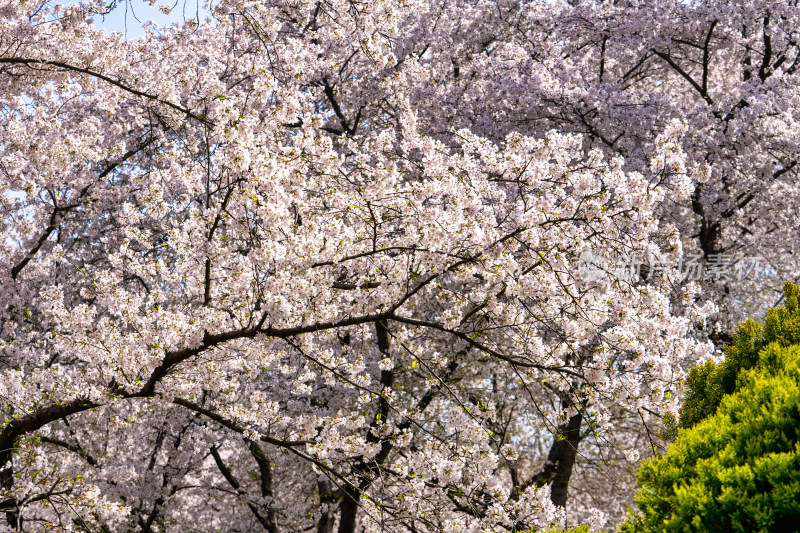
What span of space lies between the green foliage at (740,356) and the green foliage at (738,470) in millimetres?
453

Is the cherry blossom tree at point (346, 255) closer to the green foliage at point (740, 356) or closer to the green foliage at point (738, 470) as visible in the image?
the green foliage at point (740, 356)

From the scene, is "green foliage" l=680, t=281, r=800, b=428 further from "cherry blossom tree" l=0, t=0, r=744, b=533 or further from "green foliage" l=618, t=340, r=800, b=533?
"cherry blossom tree" l=0, t=0, r=744, b=533

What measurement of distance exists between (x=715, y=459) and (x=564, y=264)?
2.99 m

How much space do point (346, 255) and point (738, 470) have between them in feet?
14.1

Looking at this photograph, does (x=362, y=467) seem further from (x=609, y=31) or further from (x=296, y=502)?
(x=609, y=31)

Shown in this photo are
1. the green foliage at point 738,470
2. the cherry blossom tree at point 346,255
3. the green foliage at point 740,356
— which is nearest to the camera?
the green foliage at point 738,470

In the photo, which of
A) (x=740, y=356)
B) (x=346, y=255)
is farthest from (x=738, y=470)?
(x=346, y=255)

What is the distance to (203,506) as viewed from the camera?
14914 mm

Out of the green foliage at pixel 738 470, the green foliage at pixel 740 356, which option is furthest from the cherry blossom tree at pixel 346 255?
the green foliage at pixel 738 470

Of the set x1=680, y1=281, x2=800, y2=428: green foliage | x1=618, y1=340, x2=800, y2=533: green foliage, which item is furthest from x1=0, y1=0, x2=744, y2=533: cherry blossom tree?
x1=618, y1=340, x2=800, y2=533: green foliage

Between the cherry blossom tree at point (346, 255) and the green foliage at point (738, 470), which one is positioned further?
the cherry blossom tree at point (346, 255)

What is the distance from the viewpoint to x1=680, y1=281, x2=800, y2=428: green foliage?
4.85m

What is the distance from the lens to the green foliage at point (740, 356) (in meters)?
4.85

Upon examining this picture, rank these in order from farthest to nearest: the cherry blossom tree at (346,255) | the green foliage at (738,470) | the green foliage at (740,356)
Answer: the cherry blossom tree at (346,255), the green foliage at (740,356), the green foliage at (738,470)
